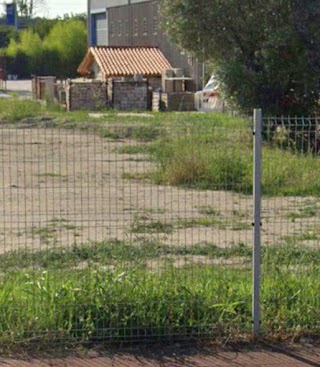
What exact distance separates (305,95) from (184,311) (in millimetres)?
15294

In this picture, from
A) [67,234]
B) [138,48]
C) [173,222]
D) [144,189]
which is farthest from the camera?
[138,48]

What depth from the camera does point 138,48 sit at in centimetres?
4619

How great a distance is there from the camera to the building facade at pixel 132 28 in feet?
150

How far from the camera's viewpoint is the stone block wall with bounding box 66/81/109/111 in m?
36.3

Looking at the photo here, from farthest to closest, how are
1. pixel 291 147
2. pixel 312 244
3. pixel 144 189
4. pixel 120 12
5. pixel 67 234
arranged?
pixel 120 12, pixel 144 189, pixel 67 234, pixel 312 244, pixel 291 147

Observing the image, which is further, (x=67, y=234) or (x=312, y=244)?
(x=67, y=234)

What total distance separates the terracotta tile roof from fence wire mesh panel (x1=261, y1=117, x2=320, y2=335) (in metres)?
29.5

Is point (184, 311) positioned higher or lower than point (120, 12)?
lower

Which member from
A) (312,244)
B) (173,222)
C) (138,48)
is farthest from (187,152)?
(138,48)

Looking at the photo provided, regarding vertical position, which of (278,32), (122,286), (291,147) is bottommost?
(122,286)

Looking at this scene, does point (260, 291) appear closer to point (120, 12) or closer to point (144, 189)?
point (144, 189)

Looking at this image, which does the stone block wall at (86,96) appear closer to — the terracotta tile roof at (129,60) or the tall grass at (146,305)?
the terracotta tile roof at (129,60)

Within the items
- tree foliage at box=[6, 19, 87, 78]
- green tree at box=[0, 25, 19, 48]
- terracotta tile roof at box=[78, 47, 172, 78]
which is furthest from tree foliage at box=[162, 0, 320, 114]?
green tree at box=[0, 25, 19, 48]

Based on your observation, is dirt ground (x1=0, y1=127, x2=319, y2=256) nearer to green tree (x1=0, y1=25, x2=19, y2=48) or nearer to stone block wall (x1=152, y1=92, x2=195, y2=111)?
stone block wall (x1=152, y1=92, x2=195, y2=111)
